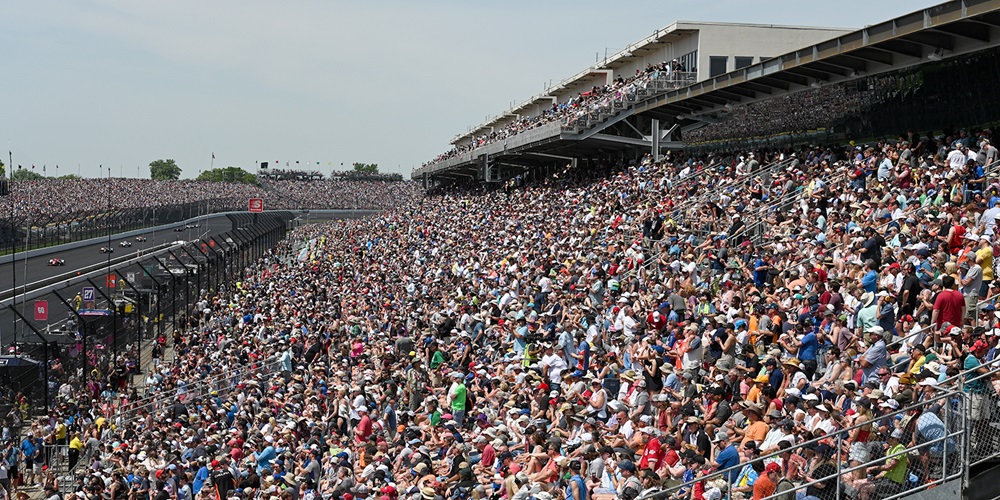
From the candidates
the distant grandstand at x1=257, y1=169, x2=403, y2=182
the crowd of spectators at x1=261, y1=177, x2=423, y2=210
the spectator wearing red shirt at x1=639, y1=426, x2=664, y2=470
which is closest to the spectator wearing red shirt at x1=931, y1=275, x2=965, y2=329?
the spectator wearing red shirt at x1=639, y1=426, x2=664, y2=470

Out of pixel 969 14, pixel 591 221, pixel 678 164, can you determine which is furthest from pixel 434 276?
pixel 969 14

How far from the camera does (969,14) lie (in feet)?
57.8

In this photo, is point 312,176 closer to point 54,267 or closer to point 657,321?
point 54,267

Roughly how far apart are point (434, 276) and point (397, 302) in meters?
2.63

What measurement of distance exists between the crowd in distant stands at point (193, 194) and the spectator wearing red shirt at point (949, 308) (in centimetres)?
7190

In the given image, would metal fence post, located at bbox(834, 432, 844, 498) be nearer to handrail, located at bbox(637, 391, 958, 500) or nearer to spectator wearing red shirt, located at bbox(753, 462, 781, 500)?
handrail, located at bbox(637, 391, 958, 500)

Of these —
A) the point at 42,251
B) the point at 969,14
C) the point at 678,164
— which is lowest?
the point at 42,251

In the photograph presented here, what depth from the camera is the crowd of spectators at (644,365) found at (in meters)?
9.55

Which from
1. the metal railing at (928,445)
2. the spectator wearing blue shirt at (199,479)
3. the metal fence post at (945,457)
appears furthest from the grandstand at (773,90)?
the spectator wearing blue shirt at (199,479)

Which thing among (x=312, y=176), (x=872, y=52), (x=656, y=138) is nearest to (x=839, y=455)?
(x=872, y=52)

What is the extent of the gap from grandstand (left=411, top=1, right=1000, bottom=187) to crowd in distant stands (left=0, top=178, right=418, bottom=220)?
49458mm

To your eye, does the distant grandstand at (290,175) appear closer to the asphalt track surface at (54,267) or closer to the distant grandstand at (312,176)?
the distant grandstand at (312,176)

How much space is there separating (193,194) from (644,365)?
10566cm

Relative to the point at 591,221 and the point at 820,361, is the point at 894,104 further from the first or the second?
the point at 820,361
